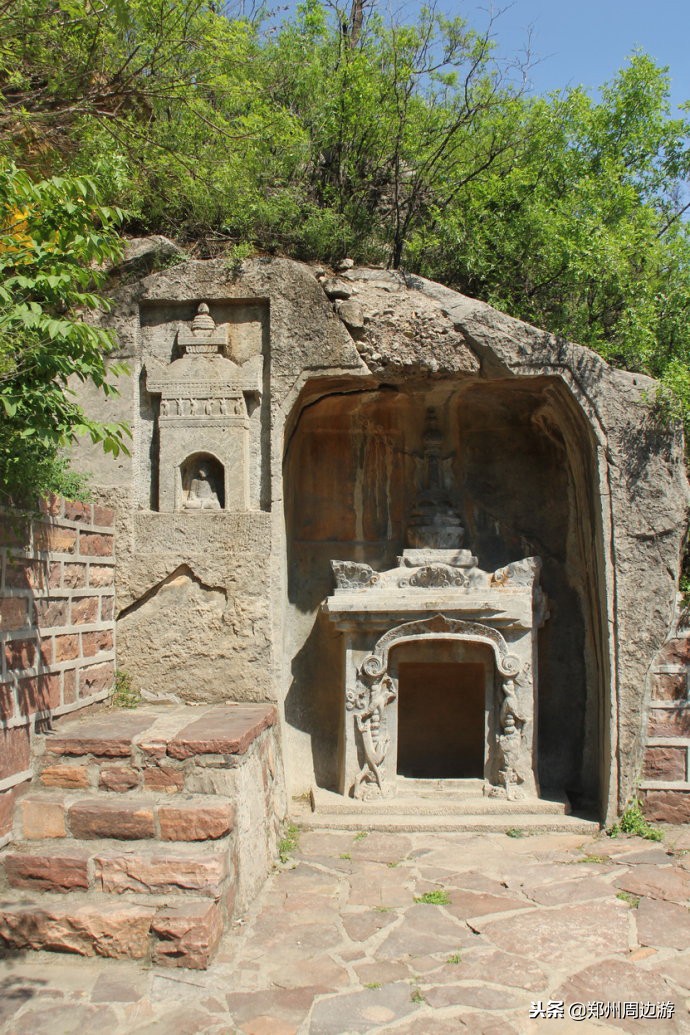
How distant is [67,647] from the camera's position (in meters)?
4.80

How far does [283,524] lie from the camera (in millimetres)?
6012

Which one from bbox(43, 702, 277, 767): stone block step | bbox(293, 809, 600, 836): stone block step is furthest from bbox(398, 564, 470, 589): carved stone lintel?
bbox(43, 702, 277, 767): stone block step

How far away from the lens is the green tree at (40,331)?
145 inches

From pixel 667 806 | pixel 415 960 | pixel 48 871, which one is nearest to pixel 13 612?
pixel 48 871

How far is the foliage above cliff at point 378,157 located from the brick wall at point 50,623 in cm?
247

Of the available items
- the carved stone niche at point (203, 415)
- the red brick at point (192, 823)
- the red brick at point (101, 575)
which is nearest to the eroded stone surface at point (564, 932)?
the red brick at point (192, 823)

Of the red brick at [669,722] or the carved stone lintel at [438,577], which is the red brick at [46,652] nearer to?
the carved stone lintel at [438,577]

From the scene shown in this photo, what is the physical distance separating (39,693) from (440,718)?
11.3ft

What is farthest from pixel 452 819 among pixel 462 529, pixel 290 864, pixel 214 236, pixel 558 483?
pixel 214 236

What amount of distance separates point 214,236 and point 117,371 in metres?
2.38

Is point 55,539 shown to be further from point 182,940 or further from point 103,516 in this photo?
point 182,940

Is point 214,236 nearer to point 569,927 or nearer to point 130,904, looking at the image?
point 130,904

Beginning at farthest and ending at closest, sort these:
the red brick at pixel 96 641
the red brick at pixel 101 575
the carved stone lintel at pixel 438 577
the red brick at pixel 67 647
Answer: the carved stone lintel at pixel 438 577 → the red brick at pixel 101 575 → the red brick at pixel 96 641 → the red brick at pixel 67 647

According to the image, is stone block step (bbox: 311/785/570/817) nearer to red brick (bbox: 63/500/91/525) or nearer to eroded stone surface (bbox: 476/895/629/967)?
eroded stone surface (bbox: 476/895/629/967)
